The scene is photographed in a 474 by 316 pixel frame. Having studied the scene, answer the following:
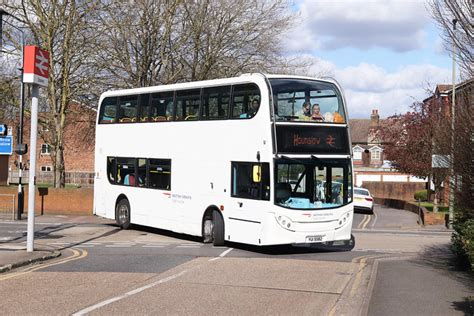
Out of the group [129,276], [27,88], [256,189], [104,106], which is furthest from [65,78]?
[129,276]

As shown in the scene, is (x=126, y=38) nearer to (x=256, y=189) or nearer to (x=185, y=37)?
(x=185, y=37)

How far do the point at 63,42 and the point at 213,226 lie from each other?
15.9 metres

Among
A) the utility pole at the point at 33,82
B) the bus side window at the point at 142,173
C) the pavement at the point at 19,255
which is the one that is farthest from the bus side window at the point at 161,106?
the pavement at the point at 19,255

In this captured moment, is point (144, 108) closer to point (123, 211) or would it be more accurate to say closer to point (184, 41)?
point (123, 211)

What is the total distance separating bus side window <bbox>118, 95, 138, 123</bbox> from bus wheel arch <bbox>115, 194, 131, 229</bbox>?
2.53 m

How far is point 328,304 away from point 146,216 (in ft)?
38.7

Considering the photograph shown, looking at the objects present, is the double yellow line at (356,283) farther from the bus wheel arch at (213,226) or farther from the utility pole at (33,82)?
the utility pole at (33,82)

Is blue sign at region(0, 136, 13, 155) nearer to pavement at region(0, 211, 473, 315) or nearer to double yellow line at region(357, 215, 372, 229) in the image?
pavement at region(0, 211, 473, 315)

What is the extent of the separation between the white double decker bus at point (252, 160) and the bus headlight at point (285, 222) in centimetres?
3

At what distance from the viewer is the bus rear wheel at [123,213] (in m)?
22.1

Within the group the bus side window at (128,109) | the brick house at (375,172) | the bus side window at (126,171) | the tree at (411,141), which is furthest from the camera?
the brick house at (375,172)

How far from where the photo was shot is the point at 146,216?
20984mm

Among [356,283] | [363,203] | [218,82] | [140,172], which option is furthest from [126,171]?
[363,203]

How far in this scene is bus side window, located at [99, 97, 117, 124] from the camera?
73.9 feet
